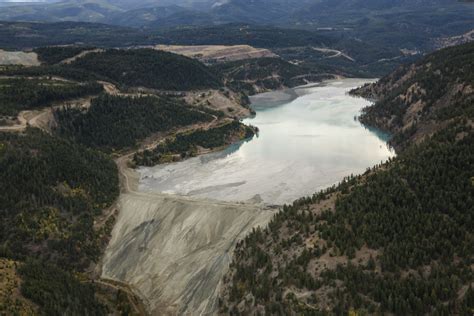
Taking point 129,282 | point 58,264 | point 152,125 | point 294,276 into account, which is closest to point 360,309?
point 294,276

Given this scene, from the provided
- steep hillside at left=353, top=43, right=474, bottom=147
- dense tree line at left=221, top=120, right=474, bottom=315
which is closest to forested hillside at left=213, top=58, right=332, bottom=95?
steep hillside at left=353, top=43, right=474, bottom=147

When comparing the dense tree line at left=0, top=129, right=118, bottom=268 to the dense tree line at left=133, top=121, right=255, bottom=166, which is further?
the dense tree line at left=133, top=121, right=255, bottom=166

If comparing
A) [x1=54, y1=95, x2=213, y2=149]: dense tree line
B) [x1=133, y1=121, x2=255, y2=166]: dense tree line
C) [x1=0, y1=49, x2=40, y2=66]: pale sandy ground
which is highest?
[x1=0, y1=49, x2=40, y2=66]: pale sandy ground

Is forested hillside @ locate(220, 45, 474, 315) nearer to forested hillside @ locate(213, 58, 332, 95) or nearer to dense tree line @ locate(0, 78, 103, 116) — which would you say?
dense tree line @ locate(0, 78, 103, 116)

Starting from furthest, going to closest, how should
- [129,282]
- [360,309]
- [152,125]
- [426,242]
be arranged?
[152,125], [129,282], [426,242], [360,309]

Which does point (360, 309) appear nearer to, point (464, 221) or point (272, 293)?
point (272, 293)
